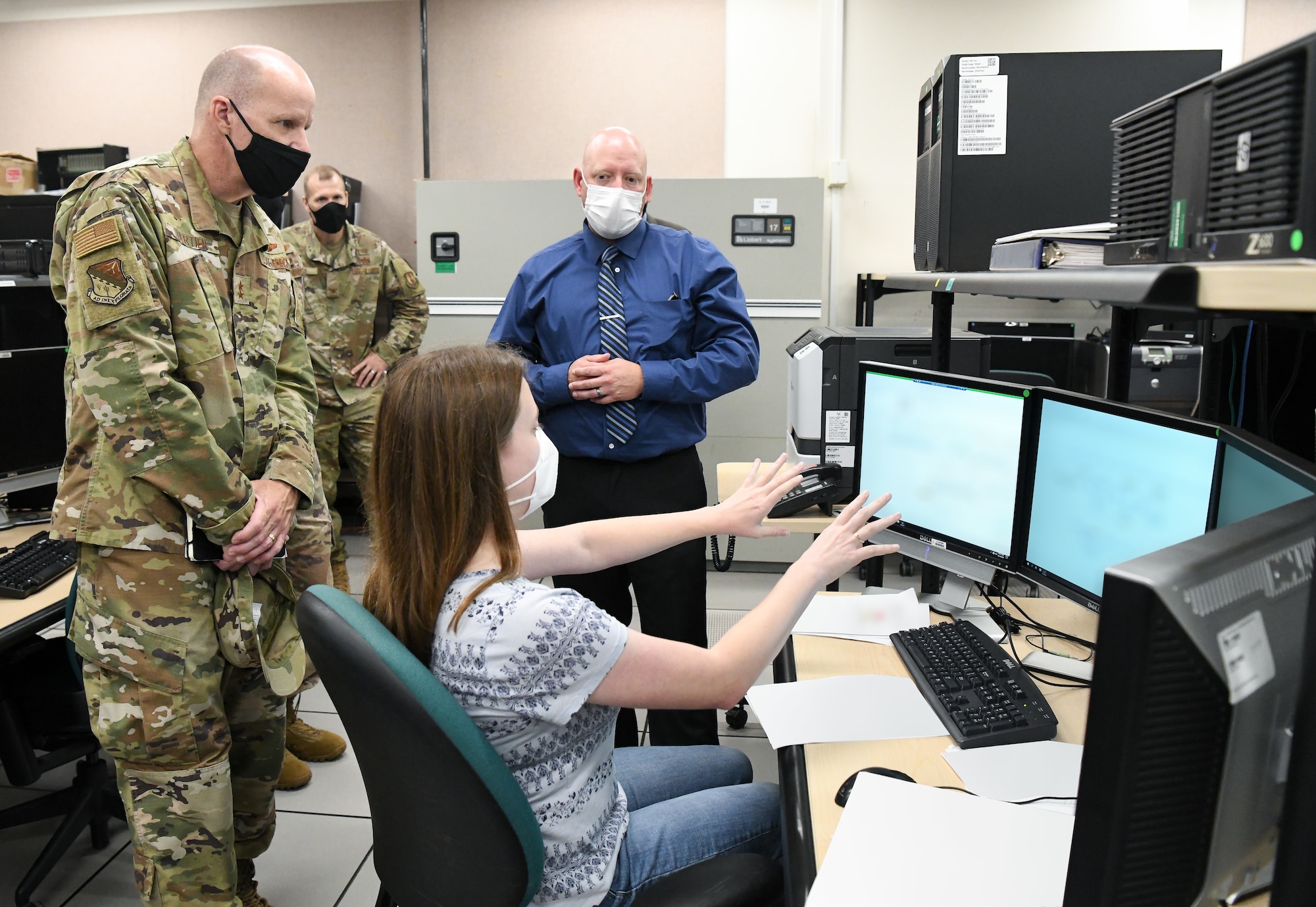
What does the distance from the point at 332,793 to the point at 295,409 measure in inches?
41.2

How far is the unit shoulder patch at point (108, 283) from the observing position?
1416 millimetres

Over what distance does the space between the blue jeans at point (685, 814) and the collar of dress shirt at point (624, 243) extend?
48.2 inches

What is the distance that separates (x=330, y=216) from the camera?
3.51 m

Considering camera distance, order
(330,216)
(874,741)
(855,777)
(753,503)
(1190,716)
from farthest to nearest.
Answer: (330,216) < (753,503) < (874,741) < (855,777) < (1190,716)

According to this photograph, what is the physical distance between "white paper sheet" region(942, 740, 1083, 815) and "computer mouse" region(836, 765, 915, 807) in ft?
0.23

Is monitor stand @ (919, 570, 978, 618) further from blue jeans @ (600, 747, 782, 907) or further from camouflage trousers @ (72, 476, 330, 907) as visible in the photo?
camouflage trousers @ (72, 476, 330, 907)

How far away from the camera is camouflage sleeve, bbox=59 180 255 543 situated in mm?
1420

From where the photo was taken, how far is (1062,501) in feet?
4.37

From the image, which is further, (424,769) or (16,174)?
(16,174)

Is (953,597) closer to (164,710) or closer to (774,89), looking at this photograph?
(164,710)

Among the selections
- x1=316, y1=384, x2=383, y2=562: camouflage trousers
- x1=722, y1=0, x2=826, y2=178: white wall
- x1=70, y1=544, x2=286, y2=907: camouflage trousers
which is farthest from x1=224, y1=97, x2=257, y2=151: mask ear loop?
x1=722, y1=0, x2=826, y2=178: white wall

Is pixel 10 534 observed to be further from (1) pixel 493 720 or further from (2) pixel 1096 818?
(2) pixel 1096 818

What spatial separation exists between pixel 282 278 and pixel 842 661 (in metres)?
1.24

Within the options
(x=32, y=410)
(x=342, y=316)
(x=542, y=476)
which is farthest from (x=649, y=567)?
(x=342, y=316)
